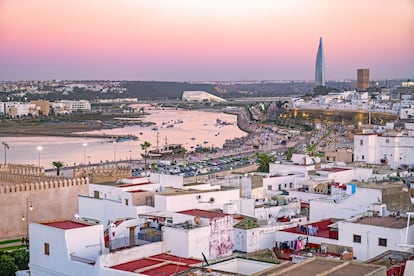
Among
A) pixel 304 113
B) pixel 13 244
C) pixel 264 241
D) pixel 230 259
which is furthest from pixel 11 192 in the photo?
pixel 304 113

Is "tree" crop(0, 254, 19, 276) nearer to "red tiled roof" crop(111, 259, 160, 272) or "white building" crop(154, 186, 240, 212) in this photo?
"white building" crop(154, 186, 240, 212)

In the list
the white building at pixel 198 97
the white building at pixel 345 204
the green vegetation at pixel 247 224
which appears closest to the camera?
the green vegetation at pixel 247 224

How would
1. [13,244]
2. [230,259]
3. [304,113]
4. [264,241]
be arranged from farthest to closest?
[304,113], [13,244], [264,241], [230,259]

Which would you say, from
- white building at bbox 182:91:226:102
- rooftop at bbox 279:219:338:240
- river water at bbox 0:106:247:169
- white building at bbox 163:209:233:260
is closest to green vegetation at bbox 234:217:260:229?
rooftop at bbox 279:219:338:240

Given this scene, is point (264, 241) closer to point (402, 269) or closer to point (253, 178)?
point (402, 269)

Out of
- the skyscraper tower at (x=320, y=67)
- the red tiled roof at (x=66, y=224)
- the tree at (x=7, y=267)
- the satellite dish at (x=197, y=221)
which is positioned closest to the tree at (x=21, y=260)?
the tree at (x=7, y=267)

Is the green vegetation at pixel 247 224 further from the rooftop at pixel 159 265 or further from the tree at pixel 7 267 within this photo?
the tree at pixel 7 267
